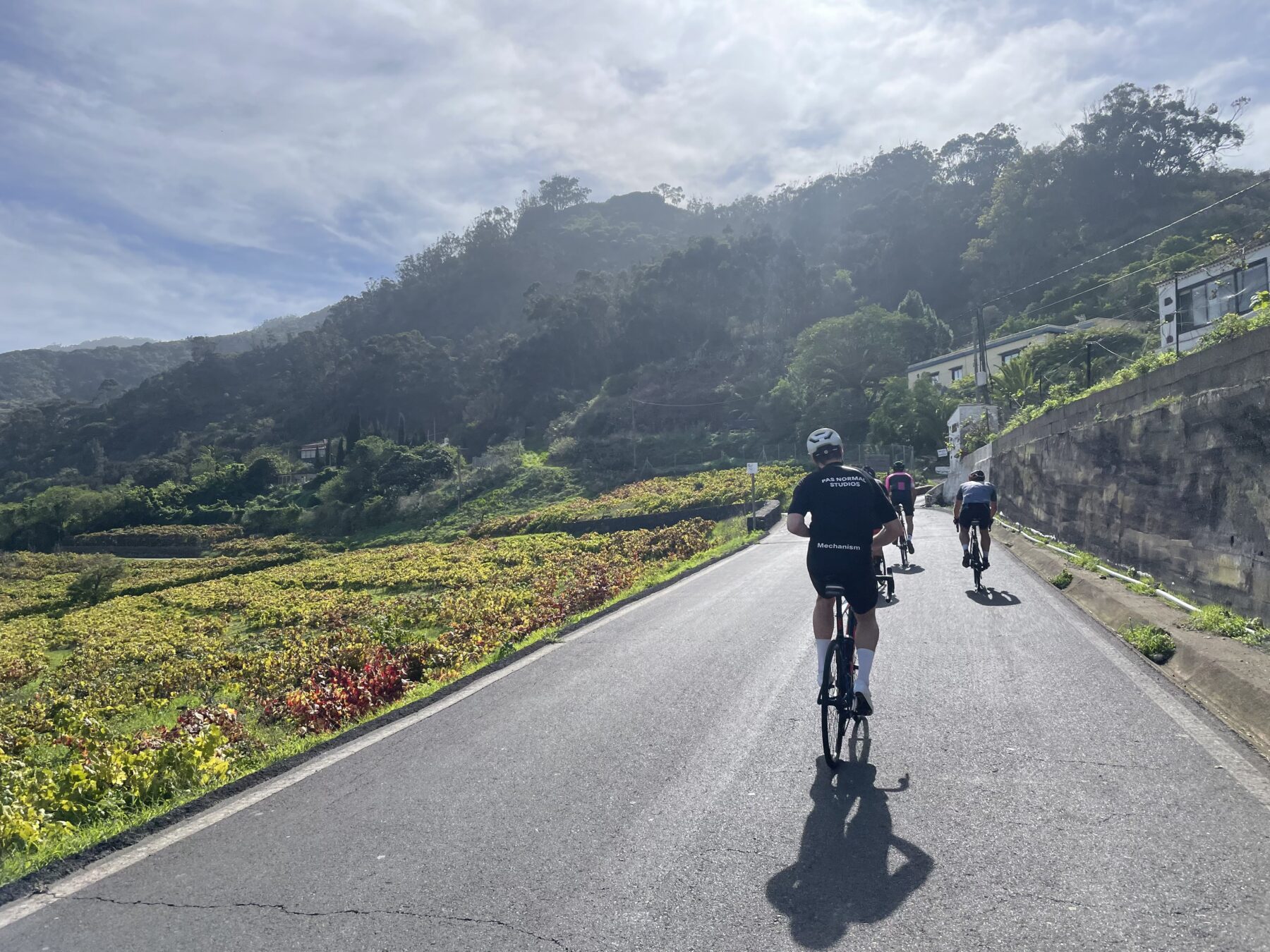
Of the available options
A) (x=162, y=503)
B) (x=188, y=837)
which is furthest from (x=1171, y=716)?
(x=162, y=503)

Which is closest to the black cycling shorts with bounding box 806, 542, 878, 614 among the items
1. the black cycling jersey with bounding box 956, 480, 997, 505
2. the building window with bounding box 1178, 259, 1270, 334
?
the black cycling jersey with bounding box 956, 480, 997, 505

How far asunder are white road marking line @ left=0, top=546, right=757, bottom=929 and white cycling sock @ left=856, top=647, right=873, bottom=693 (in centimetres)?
339

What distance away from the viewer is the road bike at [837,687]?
5.15 m

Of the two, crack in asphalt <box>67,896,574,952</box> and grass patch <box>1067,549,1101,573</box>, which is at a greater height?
crack in asphalt <box>67,896,574,952</box>

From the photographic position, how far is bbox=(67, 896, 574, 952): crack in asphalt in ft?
11.1

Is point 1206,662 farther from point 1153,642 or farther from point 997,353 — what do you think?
point 997,353

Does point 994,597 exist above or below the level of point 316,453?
below

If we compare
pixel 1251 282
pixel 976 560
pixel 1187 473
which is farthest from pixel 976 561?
pixel 1251 282

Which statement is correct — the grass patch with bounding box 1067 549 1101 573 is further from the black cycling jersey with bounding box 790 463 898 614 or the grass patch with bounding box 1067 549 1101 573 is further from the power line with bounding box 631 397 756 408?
the power line with bounding box 631 397 756 408

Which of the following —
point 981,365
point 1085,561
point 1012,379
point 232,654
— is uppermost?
point 981,365

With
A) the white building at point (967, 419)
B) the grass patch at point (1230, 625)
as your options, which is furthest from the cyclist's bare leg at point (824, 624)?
the white building at point (967, 419)

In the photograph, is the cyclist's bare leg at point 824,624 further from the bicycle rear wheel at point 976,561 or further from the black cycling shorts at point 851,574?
the bicycle rear wheel at point 976,561

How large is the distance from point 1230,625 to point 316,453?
303ft

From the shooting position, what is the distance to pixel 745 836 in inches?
165
